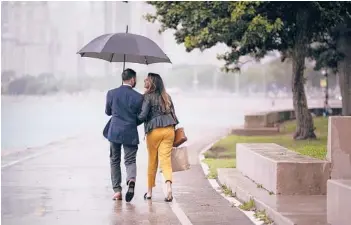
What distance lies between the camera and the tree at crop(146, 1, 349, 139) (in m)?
24.8

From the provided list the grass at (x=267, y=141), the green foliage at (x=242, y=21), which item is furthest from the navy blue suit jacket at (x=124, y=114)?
the green foliage at (x=242, y=21)

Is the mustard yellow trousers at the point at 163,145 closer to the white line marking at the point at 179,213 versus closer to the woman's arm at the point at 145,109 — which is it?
the woman's arm at the point at 145,109

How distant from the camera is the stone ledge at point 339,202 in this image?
8016 millimetres

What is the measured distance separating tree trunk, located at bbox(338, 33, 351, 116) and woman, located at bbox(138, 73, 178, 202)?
22096 mm

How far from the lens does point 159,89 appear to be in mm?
11258

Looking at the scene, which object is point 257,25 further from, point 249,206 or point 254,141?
point 249,206

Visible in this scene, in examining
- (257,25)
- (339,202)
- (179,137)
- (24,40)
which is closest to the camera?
(339,202)

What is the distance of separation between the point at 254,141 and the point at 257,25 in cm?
444

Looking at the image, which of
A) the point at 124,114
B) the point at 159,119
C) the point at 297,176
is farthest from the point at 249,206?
the point at 124,114

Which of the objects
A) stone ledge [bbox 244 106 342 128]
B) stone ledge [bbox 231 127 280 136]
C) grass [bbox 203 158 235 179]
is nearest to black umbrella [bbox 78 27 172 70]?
grass [bbox 203 158 235 179]

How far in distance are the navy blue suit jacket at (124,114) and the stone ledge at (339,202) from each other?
3.46 meters

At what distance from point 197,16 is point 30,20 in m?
56.1

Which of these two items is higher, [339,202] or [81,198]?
[339,202]

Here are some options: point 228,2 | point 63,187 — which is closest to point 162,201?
point 63,187
